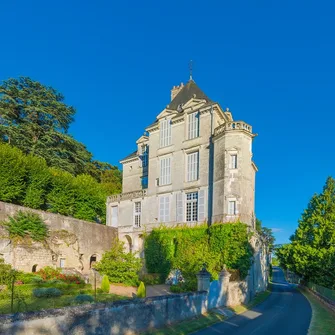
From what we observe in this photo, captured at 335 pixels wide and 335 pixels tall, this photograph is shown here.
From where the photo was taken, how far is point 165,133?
33.7m

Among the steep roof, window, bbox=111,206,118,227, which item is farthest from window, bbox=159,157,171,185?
window, bbox=111,206,118,227

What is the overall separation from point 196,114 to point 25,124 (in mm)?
22228

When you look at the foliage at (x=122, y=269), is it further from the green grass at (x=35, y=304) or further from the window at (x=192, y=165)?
the window at (x=192, y=165)

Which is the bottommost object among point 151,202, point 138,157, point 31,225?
point 31,225

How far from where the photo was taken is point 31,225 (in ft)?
84.9

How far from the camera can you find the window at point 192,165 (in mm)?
30953

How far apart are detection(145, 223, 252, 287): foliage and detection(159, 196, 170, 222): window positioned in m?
1.04

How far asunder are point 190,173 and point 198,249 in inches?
271

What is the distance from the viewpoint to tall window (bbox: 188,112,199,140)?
31.4 metres

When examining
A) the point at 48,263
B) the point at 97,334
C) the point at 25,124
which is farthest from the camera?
the point at 25,124

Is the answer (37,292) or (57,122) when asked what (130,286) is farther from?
(57,122)

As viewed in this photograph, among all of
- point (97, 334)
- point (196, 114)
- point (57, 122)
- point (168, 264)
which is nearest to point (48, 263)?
point (168, 264)

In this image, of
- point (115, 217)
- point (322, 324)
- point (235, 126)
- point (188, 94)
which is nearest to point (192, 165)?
point (235, 126)

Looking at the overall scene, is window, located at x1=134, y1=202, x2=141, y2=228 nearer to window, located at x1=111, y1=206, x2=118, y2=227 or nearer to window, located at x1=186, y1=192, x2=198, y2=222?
window, located at x1=111, y1=206, x2=118, y2=227
